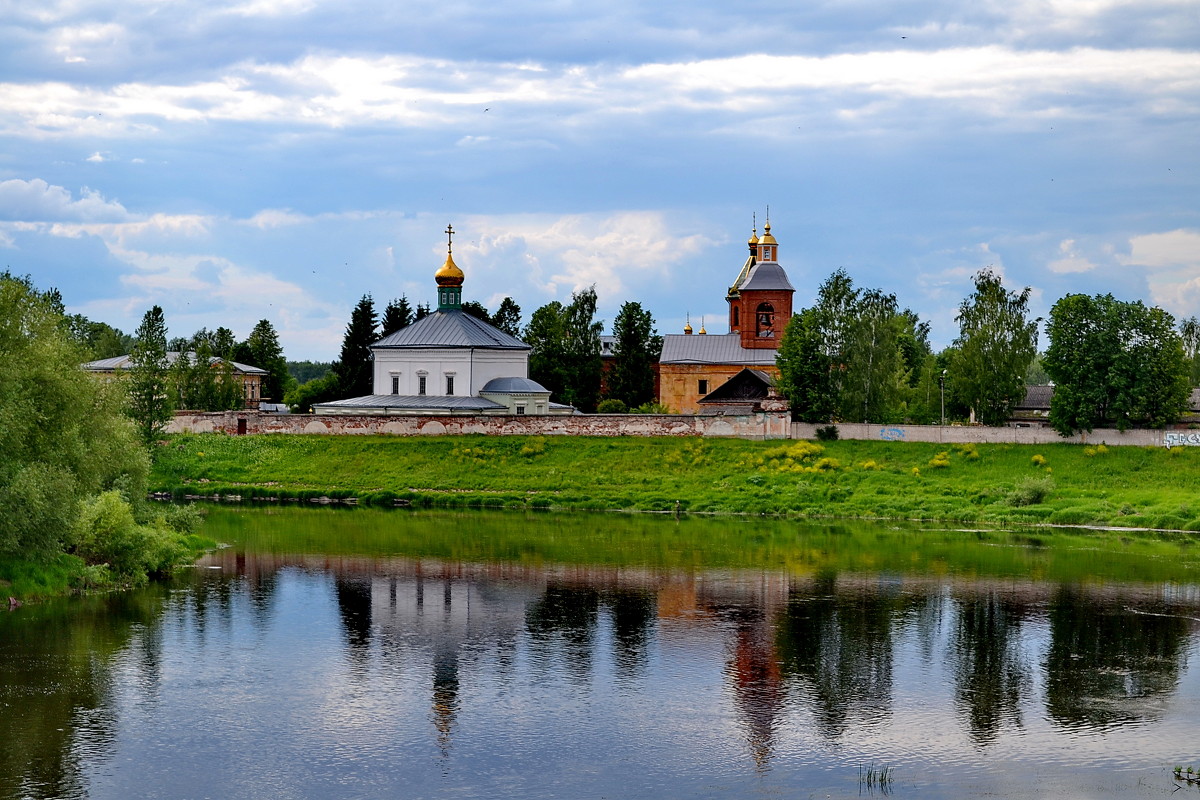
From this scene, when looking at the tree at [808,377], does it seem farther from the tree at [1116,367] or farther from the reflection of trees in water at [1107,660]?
the reflection of trees in water at [1107,660]

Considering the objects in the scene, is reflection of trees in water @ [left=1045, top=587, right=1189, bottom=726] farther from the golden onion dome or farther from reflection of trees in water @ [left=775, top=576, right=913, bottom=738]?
the golden onion dome

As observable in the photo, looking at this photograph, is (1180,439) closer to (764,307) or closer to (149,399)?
(764,307)

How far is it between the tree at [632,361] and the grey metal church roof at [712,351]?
1496 millimetres

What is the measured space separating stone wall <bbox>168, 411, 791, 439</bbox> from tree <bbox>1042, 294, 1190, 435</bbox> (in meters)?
12.3

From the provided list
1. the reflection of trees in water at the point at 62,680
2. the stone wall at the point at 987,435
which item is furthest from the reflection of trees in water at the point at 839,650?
the stone wall at the point at 987,435

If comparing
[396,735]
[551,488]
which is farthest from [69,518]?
[551,488]

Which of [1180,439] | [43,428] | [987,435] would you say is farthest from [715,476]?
[43,428]

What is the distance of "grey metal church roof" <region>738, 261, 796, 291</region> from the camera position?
82.5 metres

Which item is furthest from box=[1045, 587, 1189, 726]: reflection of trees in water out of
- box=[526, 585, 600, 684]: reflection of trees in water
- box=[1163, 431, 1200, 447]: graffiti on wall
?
box=[1163, 431, 1200, 447]: graffiti on wall

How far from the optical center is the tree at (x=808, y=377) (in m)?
61.2

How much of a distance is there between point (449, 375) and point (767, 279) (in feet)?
76.7

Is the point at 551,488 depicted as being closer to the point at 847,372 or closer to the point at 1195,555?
the point at 847,372

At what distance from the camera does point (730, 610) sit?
3061 cm

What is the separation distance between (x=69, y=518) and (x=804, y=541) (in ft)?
74.7
